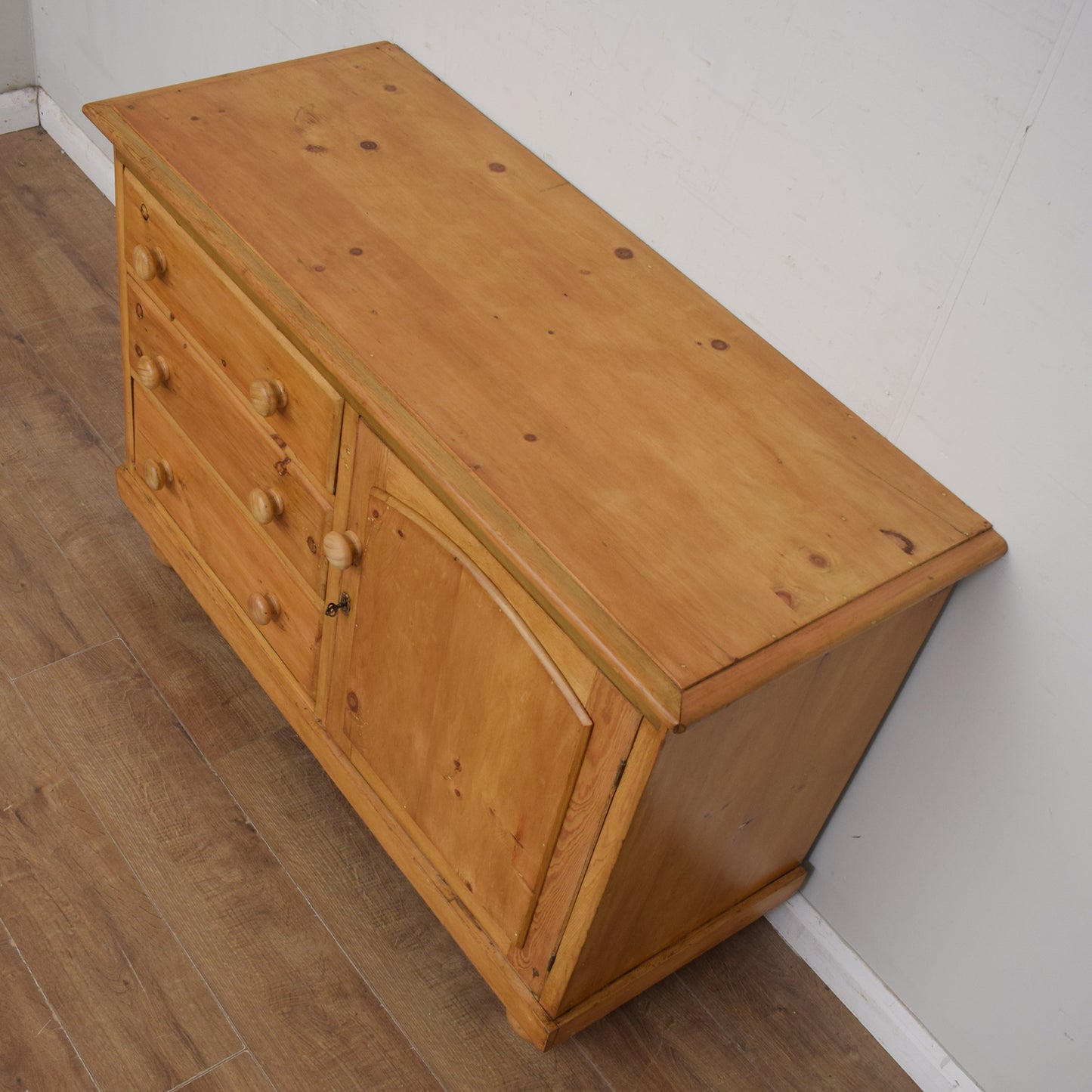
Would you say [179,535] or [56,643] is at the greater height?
[179,535]

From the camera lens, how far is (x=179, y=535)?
1704mm

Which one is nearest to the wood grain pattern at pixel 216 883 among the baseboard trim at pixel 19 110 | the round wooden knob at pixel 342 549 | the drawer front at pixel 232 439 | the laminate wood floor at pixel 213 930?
the laminate wood floor at pixel 213 930

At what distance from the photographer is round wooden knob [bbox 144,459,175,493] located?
1665mm

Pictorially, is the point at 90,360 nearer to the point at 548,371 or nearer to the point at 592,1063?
the point at 548,371

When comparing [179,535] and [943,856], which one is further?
[179,535]

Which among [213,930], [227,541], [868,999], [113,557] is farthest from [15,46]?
[868,999]

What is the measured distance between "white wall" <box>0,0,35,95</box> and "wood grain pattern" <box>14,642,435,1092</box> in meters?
Result: 1.52

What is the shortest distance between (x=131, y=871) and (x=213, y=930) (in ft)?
0.43

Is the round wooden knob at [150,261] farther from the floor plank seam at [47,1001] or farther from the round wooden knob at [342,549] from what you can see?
the floor plank seam at [47,1001]

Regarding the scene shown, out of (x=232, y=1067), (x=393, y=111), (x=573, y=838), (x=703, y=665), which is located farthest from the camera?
(x=393, y=111)

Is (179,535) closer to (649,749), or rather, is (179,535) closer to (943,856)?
(649,749)

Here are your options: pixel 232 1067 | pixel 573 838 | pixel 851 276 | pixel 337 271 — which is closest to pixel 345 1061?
pixel 232 1067

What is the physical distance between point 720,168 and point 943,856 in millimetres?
783

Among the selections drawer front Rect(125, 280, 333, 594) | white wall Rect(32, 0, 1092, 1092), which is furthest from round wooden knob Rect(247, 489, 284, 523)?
white wall Rect(32, 0, 1092, 1092)
